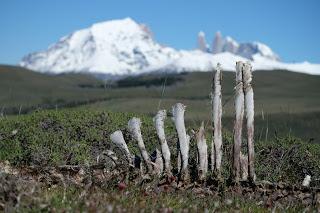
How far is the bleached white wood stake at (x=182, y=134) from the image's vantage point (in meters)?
10.8

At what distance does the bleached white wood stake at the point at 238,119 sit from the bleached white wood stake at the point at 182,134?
0.90 metres

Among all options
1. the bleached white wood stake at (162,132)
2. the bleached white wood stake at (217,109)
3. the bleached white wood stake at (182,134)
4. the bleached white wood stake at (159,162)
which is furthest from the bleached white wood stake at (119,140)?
the bleached white wood stake at (217,109)

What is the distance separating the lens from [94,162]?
40.1ft

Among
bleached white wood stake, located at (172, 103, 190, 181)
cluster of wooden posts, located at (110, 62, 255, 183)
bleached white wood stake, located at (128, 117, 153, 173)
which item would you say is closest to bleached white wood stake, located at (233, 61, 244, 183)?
cluster of wooden posts, located at (110, 62, 255, 183)

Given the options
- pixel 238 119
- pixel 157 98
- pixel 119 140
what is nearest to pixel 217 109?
pixel 238 119

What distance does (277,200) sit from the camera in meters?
9.99

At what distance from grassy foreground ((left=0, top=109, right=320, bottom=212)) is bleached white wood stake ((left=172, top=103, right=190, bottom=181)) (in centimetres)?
96

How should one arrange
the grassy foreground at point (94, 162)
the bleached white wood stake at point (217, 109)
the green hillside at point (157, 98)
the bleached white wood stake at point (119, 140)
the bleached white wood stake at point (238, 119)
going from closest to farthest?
1. the grassy foreground at point (94, 162)
2. the bleached white wood stake at point (238, 119)
3. the bleached white wood stake at point (217, 109)
4. the bleached white wood stake at point (119, 140)
5. the green hillside at point (157, 98)

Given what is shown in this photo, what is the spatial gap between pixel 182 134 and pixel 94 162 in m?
2.22

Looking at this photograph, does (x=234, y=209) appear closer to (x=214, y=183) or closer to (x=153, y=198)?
(x=153, y=198)

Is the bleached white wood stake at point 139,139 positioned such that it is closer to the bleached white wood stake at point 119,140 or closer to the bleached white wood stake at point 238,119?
the bleached white wood stake at point 119,140

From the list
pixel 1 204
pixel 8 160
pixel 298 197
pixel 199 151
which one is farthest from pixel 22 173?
pixel 298 197

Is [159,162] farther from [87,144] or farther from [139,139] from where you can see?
[87,144]

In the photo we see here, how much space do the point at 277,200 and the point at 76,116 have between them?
266 inches
